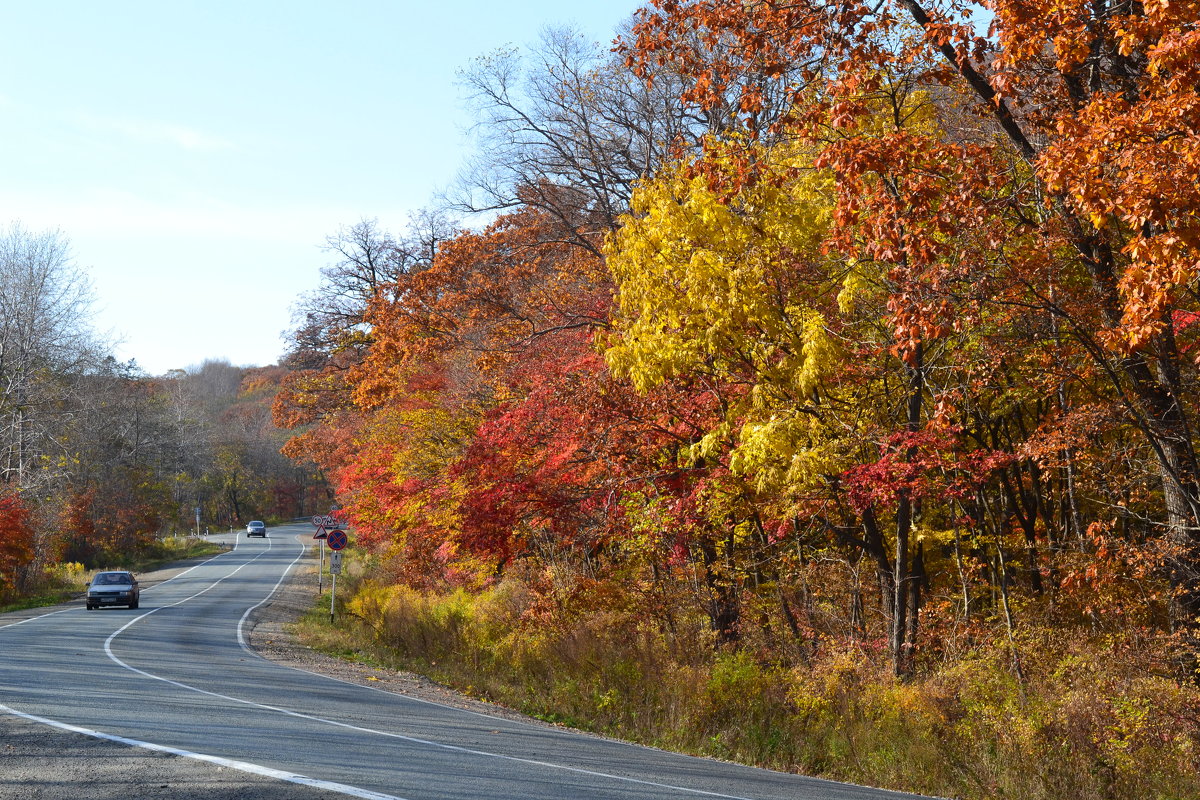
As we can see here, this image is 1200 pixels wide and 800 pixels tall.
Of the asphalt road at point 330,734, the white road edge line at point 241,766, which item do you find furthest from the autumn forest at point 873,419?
the white road edge line at point 241,766

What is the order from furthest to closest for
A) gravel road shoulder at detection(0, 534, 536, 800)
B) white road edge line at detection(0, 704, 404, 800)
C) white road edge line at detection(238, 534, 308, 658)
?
white road edge line at detection(238, 534, 308, 658) < white road edge line at detection(0, 704, 404, 800) < gravel road shoulder at detection(0, 534, 536, 800)

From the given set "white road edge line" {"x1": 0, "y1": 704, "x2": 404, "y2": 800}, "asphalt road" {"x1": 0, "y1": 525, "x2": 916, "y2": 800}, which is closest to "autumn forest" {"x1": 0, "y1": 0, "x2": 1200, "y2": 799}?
"asphalt road" {"x1": 0, "y1": 525, "x2": 916, "y2": 800}

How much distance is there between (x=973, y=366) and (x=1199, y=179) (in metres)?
5.42

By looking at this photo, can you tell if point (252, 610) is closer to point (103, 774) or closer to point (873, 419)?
point (873, 419)

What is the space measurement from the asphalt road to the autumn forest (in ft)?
8.29

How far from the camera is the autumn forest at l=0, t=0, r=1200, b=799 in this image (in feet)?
34.6

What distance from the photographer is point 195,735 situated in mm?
10039

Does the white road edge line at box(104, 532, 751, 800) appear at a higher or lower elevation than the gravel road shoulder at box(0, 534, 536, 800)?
lower

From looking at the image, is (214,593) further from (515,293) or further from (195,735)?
(195,735)

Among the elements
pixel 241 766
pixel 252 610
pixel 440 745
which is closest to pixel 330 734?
pixel 440 745

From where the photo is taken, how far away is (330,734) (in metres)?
10.9

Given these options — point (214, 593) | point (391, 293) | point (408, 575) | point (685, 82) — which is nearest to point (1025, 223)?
point (685, 82)

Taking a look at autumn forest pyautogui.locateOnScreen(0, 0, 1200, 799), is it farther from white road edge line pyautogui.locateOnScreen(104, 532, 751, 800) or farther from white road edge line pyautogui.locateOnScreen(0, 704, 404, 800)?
white road edge line pyautogui.locateOnScreen(0, 704, 404, 800)

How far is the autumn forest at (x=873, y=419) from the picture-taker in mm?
10539
